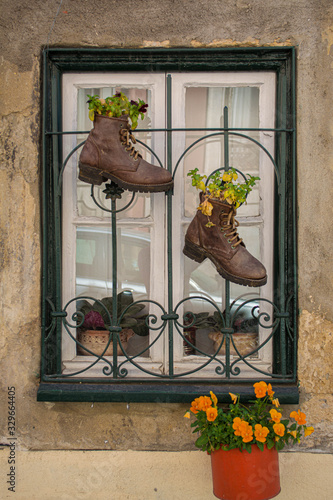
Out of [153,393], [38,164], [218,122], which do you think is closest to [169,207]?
[218,122]

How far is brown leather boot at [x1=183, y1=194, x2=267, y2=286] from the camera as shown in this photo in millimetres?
2062

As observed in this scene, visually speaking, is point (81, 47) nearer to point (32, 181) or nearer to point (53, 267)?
point (32, 181)

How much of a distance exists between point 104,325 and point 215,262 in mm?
629

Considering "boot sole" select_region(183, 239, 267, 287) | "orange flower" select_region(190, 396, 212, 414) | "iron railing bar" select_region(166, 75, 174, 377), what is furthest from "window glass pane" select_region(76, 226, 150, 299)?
"orange flower" select_region(190, 396, 212, 414)

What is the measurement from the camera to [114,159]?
6.79ft

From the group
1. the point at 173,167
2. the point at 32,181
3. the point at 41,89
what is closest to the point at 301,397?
the point at 173,167

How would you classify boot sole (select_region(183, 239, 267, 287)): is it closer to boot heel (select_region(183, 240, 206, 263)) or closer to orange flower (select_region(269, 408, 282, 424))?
boot heel (select_region(183, 240, 206, 263))

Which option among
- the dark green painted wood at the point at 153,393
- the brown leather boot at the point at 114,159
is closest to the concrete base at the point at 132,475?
the dark green painted wood at the point at 153,393

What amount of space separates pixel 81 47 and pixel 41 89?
0.28 m

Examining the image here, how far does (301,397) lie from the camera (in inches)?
87.2

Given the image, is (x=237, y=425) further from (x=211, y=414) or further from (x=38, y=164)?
(x=38, y=164)

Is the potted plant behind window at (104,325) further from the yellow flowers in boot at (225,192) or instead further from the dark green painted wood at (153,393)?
the yellow flowers in boot at (225,192)

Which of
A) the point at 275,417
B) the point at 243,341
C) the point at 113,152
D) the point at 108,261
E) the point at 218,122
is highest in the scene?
the point at 218,122

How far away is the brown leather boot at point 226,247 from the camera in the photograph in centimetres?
206
